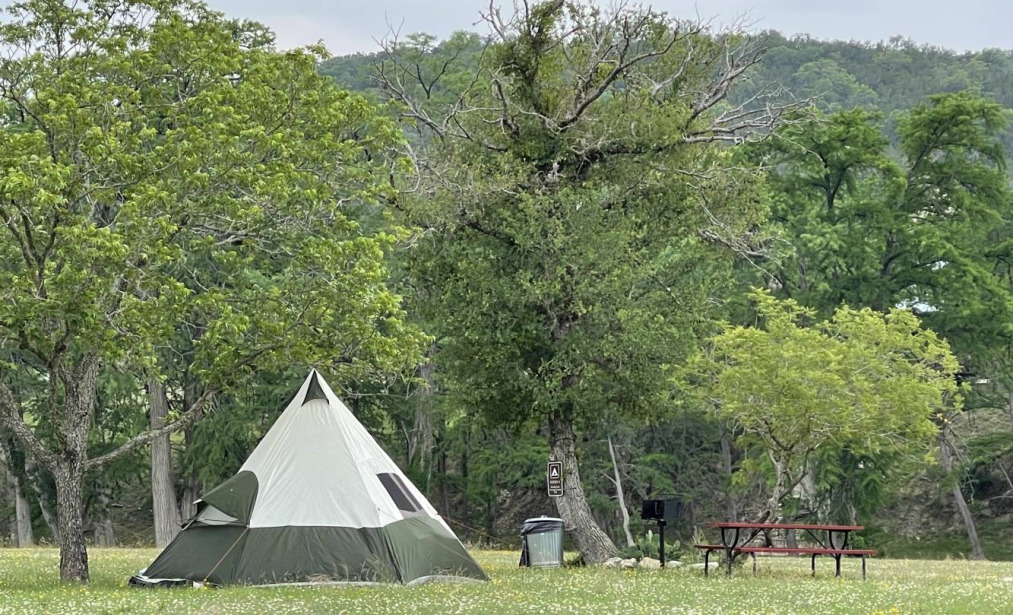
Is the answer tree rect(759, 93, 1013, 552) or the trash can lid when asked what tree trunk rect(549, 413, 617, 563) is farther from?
tree rect(759, 93, 1013, 552)

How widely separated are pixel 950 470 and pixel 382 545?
89.4 ft

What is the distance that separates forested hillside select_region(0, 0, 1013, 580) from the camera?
17.2 m

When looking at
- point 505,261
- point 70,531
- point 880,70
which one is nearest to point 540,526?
point 505,261

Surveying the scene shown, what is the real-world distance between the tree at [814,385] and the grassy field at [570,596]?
293cm

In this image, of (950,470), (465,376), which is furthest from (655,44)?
(950,470)

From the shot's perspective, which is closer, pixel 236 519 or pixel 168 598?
pixel 168 598

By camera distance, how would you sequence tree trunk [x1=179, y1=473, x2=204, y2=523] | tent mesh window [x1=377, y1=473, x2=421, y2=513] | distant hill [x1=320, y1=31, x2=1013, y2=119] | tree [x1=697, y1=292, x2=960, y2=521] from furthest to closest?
distant hill [x1=320, y1=31, x2=1013, y2=119]
tree trunk [x1=179, y1=473, x2=204, y2=523]
tree [x1=697, y1=292, x2=960, y2=521]
tent mesh window [x1=377, y1=473, x2=421, y2=513]

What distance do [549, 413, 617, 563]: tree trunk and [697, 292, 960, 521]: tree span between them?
337cm

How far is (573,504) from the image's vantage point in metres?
24.7

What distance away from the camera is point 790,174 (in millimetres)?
39688

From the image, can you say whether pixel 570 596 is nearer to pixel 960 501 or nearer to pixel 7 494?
pixel 960 501

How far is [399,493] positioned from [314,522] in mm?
1518

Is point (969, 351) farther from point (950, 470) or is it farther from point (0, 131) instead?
point (0, 131)

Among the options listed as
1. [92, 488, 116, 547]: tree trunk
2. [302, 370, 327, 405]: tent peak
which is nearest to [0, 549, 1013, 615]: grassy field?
[302, 370, 327, 405]: tent peak
